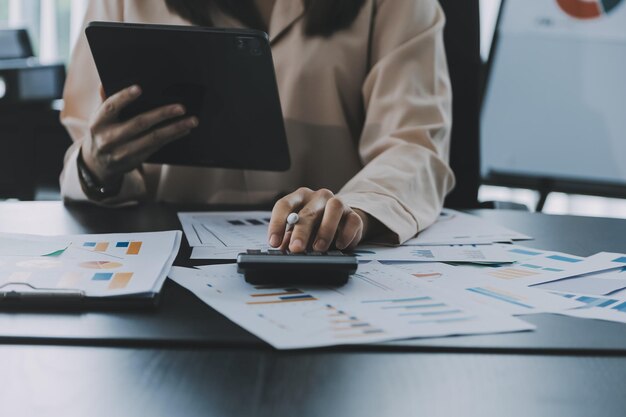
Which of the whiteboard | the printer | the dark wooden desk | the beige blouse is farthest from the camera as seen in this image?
the printer

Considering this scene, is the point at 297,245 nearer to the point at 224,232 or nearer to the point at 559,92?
the point at 224,232

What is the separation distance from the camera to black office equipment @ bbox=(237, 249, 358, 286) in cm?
62

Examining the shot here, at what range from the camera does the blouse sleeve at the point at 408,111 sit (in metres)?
1.00

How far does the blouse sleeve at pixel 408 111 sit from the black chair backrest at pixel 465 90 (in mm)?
59

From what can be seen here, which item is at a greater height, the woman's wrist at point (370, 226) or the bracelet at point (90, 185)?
the woman's wrist at point (370, 226)

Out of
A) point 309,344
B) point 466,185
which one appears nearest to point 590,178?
point 466,185

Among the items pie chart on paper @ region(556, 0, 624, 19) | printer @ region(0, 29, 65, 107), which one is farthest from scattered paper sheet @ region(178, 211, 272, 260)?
printer @ region(0, 29, 65, 107)

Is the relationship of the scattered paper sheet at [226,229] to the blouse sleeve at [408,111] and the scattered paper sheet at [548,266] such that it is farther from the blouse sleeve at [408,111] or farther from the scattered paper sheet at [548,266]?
the scattered paper sheet at [548,266]

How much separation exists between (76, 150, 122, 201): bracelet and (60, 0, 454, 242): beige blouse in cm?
7

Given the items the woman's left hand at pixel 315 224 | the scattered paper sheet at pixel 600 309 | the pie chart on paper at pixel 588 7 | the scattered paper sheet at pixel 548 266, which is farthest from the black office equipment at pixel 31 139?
the scattered paper sheet at pixel 600 309

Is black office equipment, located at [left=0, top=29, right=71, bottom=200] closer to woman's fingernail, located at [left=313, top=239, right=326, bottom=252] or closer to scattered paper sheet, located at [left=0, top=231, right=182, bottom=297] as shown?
scattered paper sheet, located at [left=0, top=231, right=182, bottom=297]

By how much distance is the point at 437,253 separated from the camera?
79cm

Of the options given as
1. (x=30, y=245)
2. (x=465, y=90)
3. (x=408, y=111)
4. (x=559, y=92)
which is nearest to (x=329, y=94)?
(x=408, y=111)

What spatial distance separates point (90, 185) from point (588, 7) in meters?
1.49
